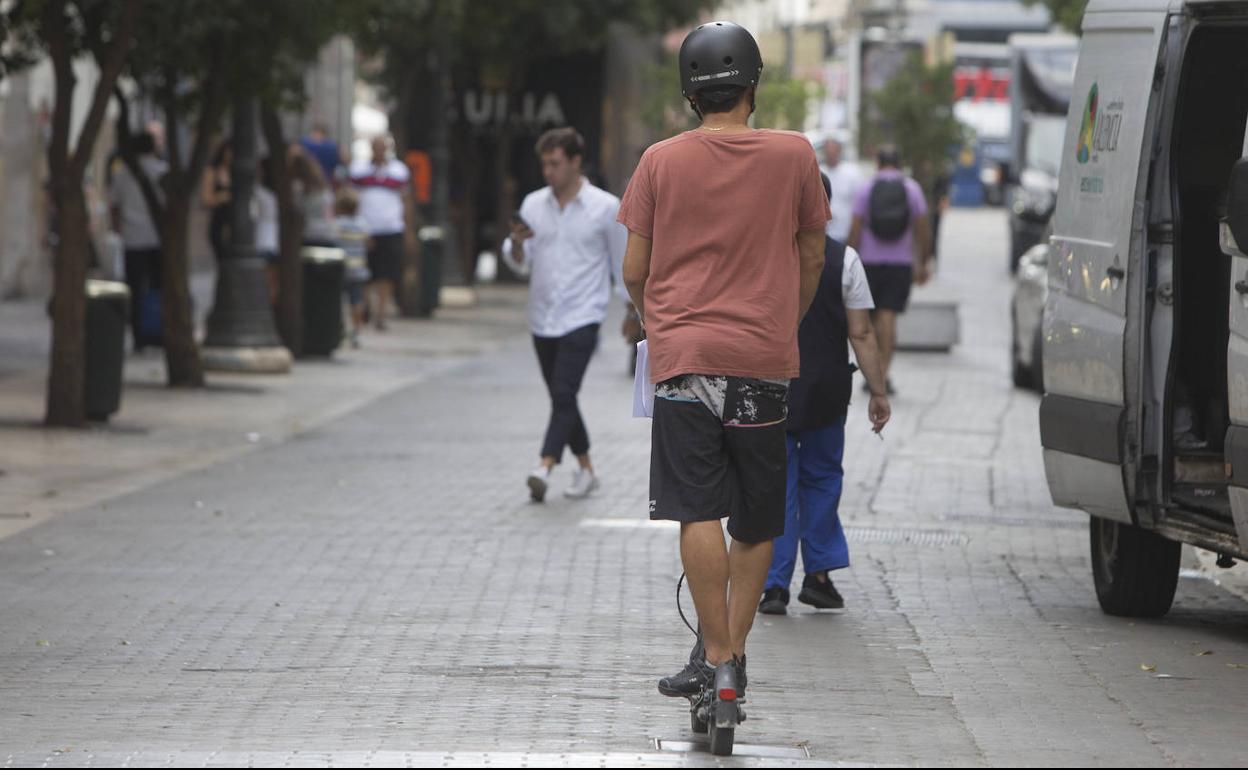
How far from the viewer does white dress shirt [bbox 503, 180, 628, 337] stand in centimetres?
1232

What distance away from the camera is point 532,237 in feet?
40.9

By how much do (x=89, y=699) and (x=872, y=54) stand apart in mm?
34081

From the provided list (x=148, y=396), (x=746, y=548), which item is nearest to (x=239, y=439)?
(x=148, y=396)

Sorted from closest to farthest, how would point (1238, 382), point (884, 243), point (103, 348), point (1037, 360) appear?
point (1238, 382) < point (103, 348) < point (884, 243) < point (1037, 360)

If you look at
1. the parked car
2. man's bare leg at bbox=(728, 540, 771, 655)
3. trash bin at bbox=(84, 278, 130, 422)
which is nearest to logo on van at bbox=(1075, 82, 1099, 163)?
man's bare leg at bbox=(728, 540, 771, 655)

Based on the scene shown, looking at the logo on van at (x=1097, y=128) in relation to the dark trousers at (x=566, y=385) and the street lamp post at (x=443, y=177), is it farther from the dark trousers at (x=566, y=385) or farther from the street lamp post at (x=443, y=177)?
the street lamp post at (x=443, y=177)

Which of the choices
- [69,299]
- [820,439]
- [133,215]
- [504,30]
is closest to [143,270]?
[133,215]

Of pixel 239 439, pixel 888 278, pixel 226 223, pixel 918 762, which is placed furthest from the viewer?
pixel 226 223

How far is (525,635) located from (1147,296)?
2518 mm

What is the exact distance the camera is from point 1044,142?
140ft

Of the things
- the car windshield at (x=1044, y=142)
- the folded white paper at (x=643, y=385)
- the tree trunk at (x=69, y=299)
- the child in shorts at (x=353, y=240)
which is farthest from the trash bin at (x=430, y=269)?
the folded white paper at (x=643, y=385)

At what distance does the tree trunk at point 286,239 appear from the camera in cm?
2122

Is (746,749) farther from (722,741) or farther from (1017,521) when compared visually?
(1017,521)

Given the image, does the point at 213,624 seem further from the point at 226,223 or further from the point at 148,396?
the point at 226,223
